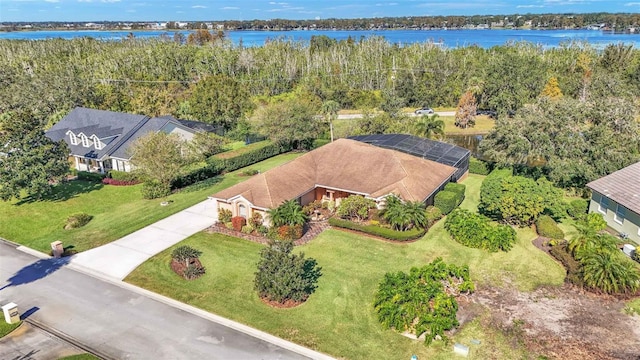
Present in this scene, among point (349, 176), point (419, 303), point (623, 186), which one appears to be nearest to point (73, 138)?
point (349, 176)

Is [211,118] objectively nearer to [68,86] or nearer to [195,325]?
[68,86]

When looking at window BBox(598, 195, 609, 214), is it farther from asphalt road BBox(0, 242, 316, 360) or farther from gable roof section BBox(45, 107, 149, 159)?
gable roof section BBox(45, 107, 149, 159)

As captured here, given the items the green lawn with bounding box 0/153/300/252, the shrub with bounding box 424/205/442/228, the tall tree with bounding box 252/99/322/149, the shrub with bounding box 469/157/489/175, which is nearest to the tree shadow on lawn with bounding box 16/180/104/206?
the green lawn with bounding box 0/153/300/252

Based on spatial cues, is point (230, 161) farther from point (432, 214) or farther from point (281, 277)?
point (281, 277)

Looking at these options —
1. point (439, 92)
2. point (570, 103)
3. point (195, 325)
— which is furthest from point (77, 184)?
point (439, 92)

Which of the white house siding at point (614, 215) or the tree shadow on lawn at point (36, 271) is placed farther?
the white house siding at point (614, 215)

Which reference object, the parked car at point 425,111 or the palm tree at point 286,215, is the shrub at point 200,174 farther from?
the parked car at point 425,111

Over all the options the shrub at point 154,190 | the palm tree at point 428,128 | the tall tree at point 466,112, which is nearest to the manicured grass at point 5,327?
the shrub at point 154,190
